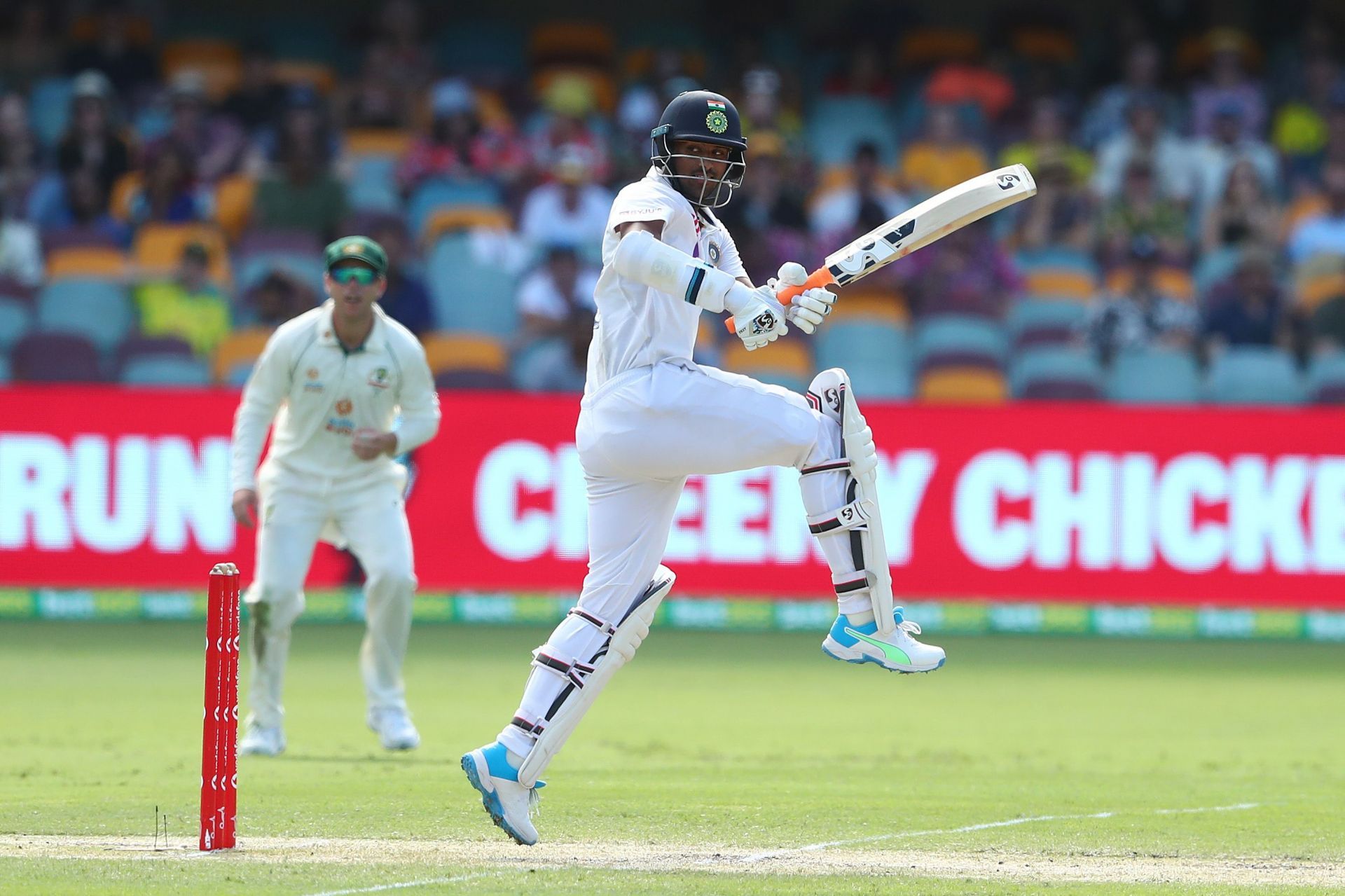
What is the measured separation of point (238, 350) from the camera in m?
14.7

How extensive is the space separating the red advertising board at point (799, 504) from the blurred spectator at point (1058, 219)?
3.14 metres

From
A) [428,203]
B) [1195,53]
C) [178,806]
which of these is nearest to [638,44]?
[428,203]

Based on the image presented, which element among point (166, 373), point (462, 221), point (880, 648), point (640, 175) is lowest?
point (880, 648)

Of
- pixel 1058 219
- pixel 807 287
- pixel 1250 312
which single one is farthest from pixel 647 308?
pixel 1058 219

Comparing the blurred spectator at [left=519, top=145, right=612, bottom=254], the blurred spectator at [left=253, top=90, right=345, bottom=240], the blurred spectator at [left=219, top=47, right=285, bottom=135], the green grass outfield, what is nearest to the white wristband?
the green grass outfield

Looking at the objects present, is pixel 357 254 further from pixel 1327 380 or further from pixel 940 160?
pixel 940 160

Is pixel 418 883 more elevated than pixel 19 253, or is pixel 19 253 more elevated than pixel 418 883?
pixel 19 253

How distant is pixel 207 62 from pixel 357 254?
1021 cm

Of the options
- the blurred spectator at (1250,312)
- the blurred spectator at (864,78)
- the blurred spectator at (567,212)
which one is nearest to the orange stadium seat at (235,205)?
the blurred spectator at (567,212)

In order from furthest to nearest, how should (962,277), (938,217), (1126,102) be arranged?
(1126,102), (962,277), (938,217)

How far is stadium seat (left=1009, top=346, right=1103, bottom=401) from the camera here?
14.8 metres

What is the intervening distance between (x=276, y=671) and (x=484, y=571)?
187 inches

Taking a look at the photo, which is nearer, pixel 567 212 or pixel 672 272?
pixel 672 272

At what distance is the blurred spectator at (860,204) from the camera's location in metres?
16.2
